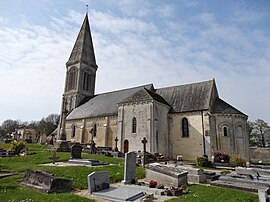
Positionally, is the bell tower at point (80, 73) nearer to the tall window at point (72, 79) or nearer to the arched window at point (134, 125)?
the tall window at point (72, 79)

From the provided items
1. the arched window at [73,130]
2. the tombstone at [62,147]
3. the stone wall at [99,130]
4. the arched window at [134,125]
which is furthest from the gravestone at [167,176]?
the arched window at [73,130]

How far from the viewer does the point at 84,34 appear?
146 feet

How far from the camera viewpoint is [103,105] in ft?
111

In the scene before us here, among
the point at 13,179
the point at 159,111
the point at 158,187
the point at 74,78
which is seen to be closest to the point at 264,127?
the point at 159,111

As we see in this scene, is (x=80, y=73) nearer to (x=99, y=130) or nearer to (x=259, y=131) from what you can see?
(x=99, y=130)

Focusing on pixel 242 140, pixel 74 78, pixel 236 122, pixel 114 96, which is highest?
pixel 74 78

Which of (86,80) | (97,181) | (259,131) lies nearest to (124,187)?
(97,181)

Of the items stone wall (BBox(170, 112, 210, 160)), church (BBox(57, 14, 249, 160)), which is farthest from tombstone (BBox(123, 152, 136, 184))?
stone wall (BBox(170, 112, 210, 160))

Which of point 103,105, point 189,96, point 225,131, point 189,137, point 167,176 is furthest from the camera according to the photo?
point 103,105

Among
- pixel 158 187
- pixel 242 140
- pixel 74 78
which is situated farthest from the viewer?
pixel 74 78

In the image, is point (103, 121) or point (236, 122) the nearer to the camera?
point (236, 122)

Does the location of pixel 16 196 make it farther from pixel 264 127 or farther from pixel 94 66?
pixel 264 127

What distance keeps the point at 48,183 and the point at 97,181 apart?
5.88ft

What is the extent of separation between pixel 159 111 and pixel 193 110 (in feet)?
13.8
